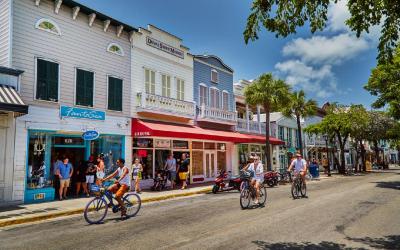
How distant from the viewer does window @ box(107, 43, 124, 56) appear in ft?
58.5

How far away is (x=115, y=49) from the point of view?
18219mm

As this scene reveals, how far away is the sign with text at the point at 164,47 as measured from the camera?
20344mm

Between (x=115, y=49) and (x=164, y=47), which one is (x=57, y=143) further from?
(x=164, y=47)

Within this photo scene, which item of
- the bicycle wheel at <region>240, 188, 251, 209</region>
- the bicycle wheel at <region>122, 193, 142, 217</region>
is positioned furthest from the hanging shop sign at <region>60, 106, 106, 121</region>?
the bicycle wheel at <region>240, 188, 251, 209</region>

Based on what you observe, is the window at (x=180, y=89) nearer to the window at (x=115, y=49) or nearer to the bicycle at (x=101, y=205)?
the window at (x=115, y=49)

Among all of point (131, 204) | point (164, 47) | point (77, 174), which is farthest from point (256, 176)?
point (164, 47)

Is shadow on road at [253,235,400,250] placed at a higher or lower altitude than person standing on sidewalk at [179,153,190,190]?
lower

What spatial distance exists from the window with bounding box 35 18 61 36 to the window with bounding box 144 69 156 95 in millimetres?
5892

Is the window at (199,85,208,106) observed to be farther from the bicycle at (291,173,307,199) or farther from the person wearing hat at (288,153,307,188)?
the bicycle at (291,173,307,199)

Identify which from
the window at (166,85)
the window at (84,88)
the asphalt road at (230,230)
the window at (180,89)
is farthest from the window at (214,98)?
the asphalt road at (230,230)

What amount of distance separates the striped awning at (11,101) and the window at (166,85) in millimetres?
9802

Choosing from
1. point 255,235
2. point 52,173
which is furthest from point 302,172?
point 52,173

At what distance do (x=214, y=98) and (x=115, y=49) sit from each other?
10.1 m

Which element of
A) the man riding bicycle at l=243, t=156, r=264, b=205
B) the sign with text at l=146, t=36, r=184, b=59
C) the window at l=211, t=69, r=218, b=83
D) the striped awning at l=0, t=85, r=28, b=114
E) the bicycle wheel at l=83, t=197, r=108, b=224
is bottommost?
the bicycle wheel at l=83, t=197, r=108, b=224
